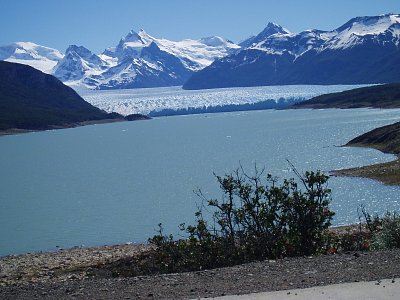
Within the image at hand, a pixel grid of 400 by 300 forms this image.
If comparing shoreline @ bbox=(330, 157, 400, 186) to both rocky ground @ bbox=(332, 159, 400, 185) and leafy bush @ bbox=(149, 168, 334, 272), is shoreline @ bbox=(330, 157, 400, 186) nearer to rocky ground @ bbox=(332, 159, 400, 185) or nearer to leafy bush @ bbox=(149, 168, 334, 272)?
rocky ground @ bbox=(332, 159, 400, 185)

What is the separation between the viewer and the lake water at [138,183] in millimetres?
32375

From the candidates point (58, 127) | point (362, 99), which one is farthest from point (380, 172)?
point (58, 127)

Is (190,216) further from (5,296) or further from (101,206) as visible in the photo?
(5,296)

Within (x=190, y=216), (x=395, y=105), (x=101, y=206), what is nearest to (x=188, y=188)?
(x=101, y=206)

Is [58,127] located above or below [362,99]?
below

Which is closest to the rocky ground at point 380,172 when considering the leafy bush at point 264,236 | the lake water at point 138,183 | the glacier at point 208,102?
the lake water at point 138,183

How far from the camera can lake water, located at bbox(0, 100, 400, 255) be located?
32375 millimetres

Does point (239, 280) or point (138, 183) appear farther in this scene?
point (138, 183)

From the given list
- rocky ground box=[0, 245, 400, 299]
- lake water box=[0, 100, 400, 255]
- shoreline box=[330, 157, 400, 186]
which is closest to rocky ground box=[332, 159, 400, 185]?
shoreline box=[330, 157, 400, 186]

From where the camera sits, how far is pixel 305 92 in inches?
7795

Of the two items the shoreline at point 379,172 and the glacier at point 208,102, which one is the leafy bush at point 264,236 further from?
the glacier at point 208,102

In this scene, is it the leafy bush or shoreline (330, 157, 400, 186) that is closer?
the leafy bush

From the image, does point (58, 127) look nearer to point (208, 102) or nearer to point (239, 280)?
point (208, 102)

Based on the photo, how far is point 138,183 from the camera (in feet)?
166
